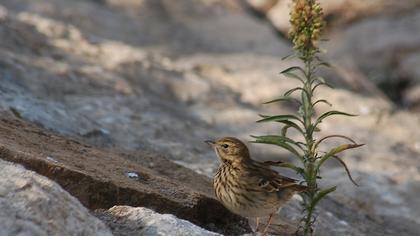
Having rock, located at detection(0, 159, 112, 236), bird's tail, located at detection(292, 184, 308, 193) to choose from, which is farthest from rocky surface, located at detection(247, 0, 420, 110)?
rock, located at detection(0, 159, 112, 236)

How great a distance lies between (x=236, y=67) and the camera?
11.6m

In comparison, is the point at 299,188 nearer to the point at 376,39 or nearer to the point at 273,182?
the point at 273,182

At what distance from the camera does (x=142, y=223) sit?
4.22 meters

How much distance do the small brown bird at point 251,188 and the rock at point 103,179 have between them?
5.8 inches

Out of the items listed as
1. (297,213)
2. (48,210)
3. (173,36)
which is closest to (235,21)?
(173,36)

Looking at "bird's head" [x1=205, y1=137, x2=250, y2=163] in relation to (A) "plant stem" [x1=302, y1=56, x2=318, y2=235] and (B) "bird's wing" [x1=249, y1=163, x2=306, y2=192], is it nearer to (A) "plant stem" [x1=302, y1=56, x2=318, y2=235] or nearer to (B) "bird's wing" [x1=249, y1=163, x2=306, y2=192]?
(B) "bird's wing" [x1=249, y1=163, x2=306, y2=192]

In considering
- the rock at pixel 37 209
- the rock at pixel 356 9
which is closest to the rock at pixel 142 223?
the rock at pixel 37 209

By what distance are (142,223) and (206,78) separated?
262 inches

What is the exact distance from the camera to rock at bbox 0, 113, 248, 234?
15.0 ft

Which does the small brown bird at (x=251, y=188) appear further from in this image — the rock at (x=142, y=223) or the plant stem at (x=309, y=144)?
the rock at (x=142, y=223)

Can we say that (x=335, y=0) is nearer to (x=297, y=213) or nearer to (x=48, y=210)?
(x=297, y=213)

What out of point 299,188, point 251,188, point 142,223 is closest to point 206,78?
point 251,188

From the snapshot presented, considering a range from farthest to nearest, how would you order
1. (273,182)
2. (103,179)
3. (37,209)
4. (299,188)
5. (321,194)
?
(273,182) → (299,188) → (321,194) → (103,179) → (37,209)

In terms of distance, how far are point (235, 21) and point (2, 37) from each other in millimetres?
6097
